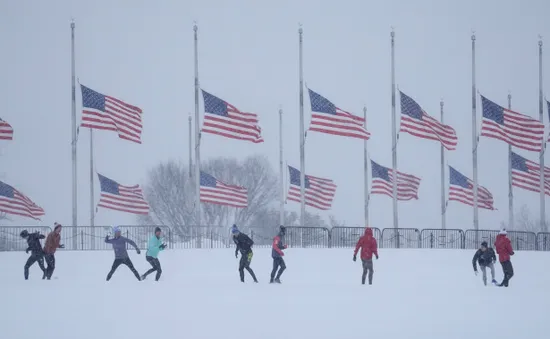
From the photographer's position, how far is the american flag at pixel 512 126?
1875 inches

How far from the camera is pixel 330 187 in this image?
49562 millimetres

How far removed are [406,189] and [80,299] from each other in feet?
108

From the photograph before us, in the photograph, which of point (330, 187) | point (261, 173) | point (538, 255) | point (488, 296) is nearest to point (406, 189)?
point (330, 187)

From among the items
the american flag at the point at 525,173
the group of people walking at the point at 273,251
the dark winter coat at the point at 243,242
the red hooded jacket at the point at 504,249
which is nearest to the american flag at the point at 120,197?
the group of people walking at the point at 273,251

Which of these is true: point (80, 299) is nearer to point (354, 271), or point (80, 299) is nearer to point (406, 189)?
point (354, 271)

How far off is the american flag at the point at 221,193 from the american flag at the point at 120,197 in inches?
120

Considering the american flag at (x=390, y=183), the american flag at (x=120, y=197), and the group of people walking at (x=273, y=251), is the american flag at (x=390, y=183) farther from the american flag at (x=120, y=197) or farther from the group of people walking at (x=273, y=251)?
the group of people walking at (x=273, y=251)

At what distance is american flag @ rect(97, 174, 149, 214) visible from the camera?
44.9m

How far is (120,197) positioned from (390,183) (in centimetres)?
1458

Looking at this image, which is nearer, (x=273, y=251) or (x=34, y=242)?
(x=273, y=251)

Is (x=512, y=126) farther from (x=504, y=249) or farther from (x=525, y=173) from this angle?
(x=504, y=249)

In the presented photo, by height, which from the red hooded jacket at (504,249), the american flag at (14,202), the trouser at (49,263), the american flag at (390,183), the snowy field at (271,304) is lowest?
the snowy field at (271,304)

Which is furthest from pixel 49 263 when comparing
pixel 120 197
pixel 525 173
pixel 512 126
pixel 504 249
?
pixel 525 173

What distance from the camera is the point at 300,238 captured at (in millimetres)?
49625
